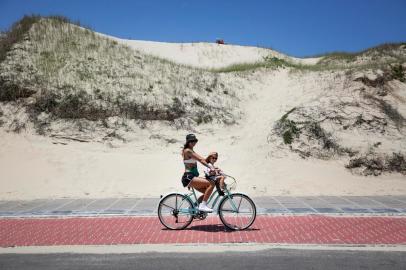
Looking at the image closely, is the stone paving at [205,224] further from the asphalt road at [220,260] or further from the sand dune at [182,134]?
the sand dune at [182,134]

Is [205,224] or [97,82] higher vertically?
[97,82]

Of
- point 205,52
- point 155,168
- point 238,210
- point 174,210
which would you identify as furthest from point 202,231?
point 205,52

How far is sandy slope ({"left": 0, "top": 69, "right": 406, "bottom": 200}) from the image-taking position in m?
14.6

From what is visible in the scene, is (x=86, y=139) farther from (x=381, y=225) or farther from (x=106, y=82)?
(x=381, y=225)

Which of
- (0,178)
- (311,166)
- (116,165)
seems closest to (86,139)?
(116,165)

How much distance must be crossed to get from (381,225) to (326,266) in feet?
10.3

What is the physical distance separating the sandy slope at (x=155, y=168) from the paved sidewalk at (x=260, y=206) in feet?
4.08

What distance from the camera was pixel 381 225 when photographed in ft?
28.4

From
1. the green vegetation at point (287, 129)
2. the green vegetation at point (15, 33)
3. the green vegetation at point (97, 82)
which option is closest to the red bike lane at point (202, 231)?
the green vegetation at point (287, 129)

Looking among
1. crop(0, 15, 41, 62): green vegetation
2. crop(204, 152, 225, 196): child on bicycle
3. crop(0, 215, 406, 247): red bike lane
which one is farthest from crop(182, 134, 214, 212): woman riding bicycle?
crop(0, 15, 41, 62): green vegetation

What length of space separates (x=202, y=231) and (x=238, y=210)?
2.73 feet

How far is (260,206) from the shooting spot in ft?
37.3

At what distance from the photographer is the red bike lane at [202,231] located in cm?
765

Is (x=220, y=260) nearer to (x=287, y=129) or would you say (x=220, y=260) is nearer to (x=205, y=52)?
(x=287, y=129)
